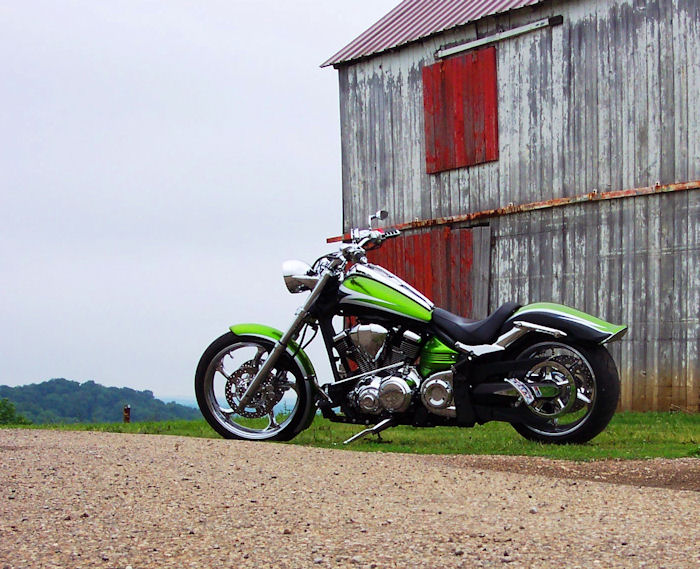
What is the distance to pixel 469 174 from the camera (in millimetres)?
15258

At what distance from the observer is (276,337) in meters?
8.58

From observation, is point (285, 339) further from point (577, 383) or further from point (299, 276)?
point (577, 383)

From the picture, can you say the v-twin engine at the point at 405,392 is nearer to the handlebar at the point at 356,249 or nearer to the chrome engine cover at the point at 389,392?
the chrome engine cover at the point at 389,392

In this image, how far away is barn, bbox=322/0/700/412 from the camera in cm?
1298

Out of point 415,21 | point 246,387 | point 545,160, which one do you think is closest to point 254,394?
point 246,387

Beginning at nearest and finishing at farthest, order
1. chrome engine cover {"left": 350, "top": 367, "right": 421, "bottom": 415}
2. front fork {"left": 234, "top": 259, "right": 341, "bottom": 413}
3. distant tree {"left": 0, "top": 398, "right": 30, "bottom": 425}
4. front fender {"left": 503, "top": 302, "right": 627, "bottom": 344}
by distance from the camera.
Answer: front fender {"left": 503, "top": 302, "right": 627, "bottom": 344}
chrome engine cover {"left": 350, "top": 367, "right": 421, "bottom": 415}
front fork {"left": 234, "top": 259, "right": 341, "bottom": 413}
distant tree {"left": 0, "top": 398, "right": 30, "bottom": 425}

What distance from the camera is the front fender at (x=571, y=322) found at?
24.6ft

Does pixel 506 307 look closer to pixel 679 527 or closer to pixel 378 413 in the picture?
pixel 378 413

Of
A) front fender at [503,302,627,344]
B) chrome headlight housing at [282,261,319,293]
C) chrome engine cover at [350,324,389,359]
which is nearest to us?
front fender at [503,302,627,344]

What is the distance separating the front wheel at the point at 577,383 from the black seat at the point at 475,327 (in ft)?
0.96

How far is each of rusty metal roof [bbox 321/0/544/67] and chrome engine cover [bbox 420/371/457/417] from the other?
8.14m

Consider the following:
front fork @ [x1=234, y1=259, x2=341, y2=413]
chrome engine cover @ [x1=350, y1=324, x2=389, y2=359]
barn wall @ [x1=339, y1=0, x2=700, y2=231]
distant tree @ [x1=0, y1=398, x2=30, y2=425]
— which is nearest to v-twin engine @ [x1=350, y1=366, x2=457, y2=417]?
chrome engine cover @ [x1=350, y1=324, x2=389, y2=359]

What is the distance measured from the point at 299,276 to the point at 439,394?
1.58 m

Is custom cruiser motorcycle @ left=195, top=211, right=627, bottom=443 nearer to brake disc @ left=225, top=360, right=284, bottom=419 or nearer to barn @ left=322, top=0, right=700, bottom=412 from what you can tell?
brake disc @ left=225, top=360, right=284, bottom=419
